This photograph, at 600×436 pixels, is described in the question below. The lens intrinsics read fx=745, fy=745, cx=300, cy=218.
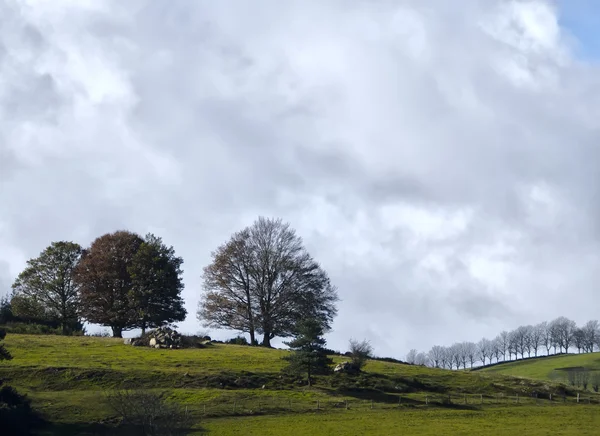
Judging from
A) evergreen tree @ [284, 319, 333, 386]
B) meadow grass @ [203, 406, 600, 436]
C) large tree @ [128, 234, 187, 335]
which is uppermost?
large tree @ [128, 234, 187, 335]

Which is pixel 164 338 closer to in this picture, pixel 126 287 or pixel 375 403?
pixel 126 287

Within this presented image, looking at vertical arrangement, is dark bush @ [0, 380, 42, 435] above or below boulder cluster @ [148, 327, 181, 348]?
below

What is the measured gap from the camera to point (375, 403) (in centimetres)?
6125

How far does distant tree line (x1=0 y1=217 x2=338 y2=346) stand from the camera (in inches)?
3543

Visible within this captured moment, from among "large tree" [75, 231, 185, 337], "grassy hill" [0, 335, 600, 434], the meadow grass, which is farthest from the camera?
"large tree" [75, 231, 185, 337]

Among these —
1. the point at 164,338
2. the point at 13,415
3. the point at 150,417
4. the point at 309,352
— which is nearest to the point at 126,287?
the point at 164,338

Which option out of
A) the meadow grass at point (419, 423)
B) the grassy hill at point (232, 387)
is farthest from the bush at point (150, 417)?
the grassy hill at point (232, 387)

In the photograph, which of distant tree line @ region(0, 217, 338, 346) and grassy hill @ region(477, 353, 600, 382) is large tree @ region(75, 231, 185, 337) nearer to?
distant tree line @ region(0, 217, 338, 346)

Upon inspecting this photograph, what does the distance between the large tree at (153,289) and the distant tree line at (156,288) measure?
120mm

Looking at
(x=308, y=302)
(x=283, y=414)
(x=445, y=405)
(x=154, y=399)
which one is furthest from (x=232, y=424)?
(x=308, y=302)

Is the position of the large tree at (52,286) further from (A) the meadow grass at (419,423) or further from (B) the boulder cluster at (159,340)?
(A) the meadow grass at (419,423)

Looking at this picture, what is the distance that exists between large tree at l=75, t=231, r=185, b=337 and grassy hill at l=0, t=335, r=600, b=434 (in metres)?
10.1

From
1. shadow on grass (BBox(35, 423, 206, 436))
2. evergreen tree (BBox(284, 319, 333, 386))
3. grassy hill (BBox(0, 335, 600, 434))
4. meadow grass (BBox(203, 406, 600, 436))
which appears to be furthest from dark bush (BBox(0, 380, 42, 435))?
evergreen tree (BBox(284, 319, 333, 386))

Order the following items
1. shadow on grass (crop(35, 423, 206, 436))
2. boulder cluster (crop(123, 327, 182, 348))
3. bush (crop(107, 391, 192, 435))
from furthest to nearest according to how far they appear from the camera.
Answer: boulder cluster (crop(123, 327, 182, 348)) → shadow on grass (crop(35, 423, 206, 436)) → bush (crop(107, 391, 192, 435))
